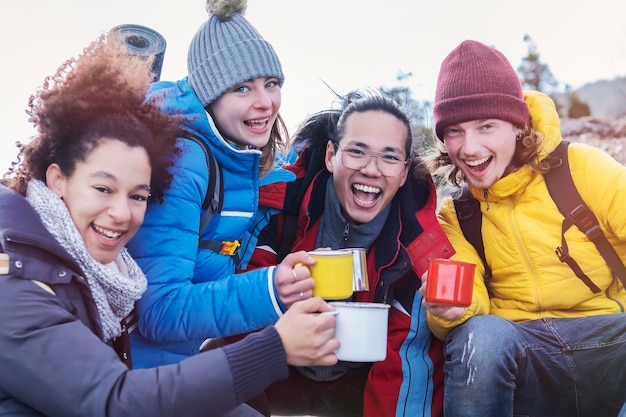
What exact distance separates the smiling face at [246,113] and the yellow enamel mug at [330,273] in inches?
37.3

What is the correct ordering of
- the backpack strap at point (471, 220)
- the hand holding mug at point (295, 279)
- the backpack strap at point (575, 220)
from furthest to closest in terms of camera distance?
the backpack strap at point (471, 220), the backpack strap at point (575, 220), the hand holding mug at point (295, 279)

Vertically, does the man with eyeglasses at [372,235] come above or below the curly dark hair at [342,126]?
below

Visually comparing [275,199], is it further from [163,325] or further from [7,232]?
[7,232]

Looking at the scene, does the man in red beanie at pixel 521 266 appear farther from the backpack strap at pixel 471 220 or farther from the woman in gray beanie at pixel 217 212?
the woman in gray beanie at pixel 217 212

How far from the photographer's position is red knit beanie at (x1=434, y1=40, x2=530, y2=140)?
3.36m

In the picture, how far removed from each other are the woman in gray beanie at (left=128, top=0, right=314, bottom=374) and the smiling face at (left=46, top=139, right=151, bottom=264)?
32cm

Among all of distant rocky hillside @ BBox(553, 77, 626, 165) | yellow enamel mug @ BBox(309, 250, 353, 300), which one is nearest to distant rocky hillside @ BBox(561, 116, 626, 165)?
distant rocky hillside @ BBox(553, 77, 626, 165)

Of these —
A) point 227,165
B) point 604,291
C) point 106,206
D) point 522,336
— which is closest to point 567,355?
point 522,336

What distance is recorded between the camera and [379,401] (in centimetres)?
329

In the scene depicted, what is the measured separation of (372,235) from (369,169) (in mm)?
376

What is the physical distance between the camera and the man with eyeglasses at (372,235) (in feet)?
10.8

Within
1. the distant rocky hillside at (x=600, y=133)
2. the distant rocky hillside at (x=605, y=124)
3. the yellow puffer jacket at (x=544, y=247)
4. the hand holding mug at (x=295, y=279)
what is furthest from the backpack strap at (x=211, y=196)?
the distant rocky hillside at (x=600, y=133)

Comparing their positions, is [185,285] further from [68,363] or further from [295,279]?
[68,363]

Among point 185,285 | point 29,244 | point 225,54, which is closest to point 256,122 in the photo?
point 225,54
